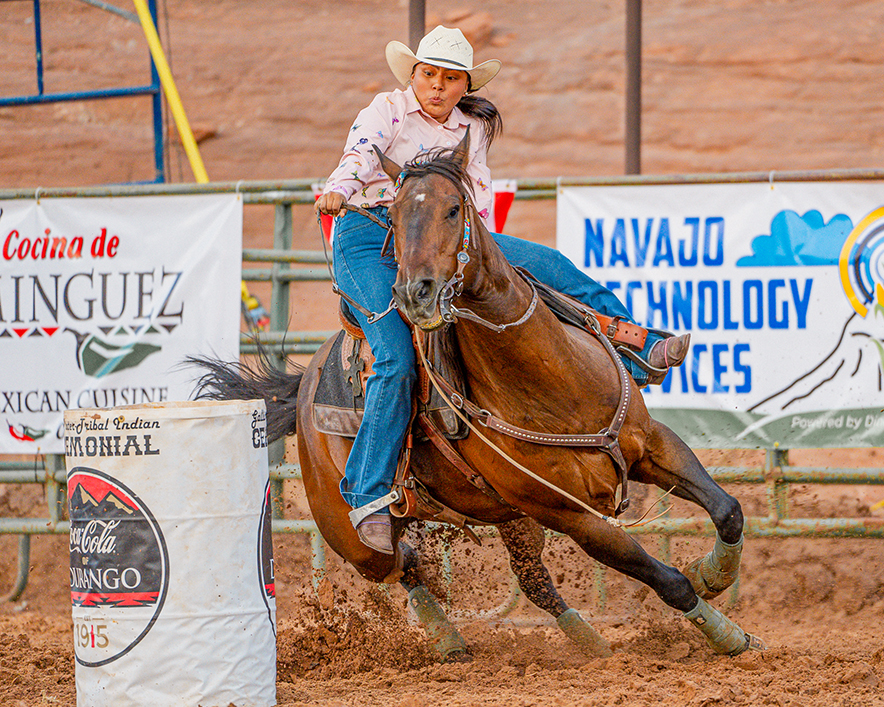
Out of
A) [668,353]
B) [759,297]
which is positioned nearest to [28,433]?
[668,353]

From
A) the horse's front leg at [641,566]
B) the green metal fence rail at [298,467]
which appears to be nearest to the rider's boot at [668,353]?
the horse's front leg at [641,566]

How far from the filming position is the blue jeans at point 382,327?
173 inches

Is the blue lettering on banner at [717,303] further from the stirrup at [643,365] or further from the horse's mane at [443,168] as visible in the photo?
the horse's mane at [443,168]

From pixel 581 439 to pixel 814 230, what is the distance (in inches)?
93.5

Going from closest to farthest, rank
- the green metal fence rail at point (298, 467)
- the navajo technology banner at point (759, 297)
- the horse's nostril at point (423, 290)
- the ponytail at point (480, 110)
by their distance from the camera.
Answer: the horse's nostril at point (423, 290), the ponytail at point (480, 110), the navajo technology banner at point (759, 297), the green metal fence rail at point (298, 467)

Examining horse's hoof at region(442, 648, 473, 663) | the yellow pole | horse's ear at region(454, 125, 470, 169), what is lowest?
horse's hoof at region(442, 648, 473, 663)

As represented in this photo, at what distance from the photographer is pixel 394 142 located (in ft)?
14.6

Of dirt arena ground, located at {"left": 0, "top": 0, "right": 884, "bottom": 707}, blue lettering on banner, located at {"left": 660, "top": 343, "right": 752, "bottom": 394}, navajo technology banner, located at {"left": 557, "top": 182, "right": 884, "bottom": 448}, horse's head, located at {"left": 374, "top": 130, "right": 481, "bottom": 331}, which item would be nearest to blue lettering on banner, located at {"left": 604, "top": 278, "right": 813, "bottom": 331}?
navajo technology banner, located at {"left": 557, "top": 182, "right": 884, "bottom": 448}

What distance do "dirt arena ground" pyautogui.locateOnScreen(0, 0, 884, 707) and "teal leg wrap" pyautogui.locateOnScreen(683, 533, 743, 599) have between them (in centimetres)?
30

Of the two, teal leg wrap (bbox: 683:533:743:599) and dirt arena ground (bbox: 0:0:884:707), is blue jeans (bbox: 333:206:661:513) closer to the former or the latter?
teal leg wrap (bbox: 683:533:743:599)

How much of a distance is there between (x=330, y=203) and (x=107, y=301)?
282 centimetres

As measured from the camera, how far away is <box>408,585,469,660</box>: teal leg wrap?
5.20 m

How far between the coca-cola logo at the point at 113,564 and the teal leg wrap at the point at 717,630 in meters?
2.10

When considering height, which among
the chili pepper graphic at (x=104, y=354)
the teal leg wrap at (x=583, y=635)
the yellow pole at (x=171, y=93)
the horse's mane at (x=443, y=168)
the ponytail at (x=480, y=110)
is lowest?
the teal leg wrap at (x=583, y=635)
